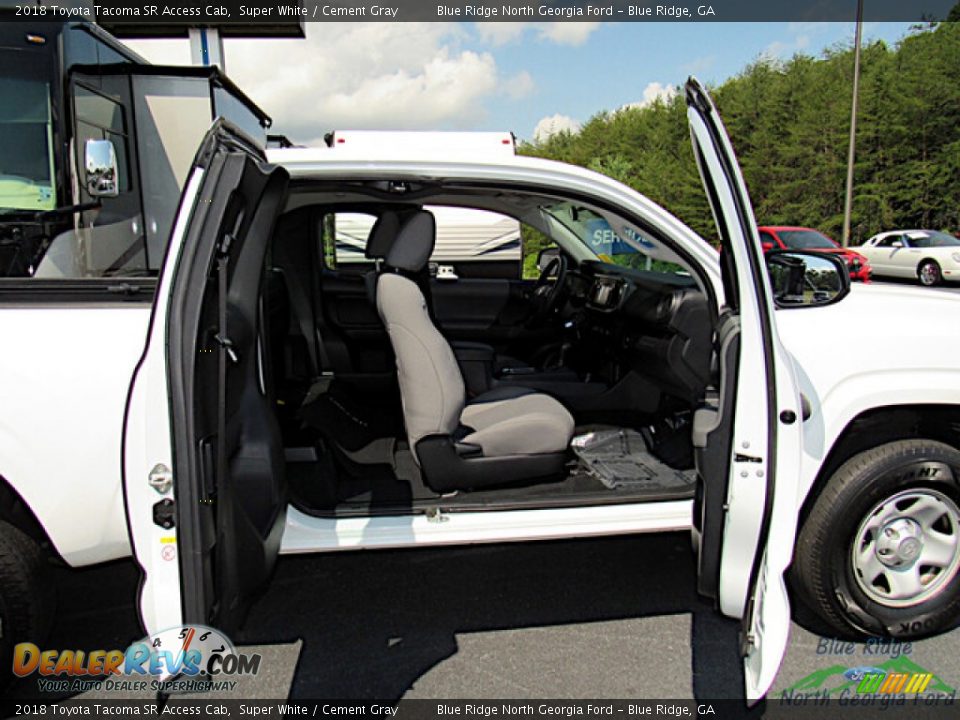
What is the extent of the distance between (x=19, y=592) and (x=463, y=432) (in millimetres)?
1570

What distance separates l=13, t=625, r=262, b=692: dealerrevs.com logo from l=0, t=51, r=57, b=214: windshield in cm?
319

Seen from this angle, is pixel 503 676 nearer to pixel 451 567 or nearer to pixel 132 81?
pixel 451 567

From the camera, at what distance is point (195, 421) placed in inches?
73.0

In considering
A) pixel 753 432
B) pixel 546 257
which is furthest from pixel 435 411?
pixel 546 257

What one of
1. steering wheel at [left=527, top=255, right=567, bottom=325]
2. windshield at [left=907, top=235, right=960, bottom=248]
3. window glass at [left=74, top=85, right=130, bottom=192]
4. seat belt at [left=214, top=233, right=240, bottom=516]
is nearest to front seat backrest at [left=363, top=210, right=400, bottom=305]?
seat belt at [left=214, top=233, right=240, bottom=516]

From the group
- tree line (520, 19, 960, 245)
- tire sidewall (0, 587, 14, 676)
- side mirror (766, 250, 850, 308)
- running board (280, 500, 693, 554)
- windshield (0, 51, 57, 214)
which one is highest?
tree line (520, 19, 960, 245)

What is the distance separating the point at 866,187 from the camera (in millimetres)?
24516

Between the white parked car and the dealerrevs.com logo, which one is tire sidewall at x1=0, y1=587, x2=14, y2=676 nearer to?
the dealerrevs.com logo

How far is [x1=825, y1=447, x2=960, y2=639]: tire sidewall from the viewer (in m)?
2.50

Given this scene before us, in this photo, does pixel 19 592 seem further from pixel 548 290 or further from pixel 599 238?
pixel 548 290

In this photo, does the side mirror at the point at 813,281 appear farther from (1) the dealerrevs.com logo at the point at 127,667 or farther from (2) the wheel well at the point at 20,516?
(2) the wheel well at the point at 20,516

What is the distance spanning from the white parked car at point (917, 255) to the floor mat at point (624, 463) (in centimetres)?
1701

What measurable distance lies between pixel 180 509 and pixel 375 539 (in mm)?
818

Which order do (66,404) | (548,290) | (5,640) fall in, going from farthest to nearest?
1. (548,290)
2. (5,640)
3. (66,404)
